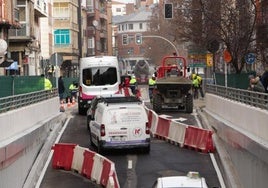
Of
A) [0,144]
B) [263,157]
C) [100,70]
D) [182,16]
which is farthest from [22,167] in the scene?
[182,16]

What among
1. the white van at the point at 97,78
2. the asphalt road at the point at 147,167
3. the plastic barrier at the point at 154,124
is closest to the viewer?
the asphalt road at the point at 147,167

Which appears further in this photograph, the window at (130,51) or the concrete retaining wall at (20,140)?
the window at (130,51)

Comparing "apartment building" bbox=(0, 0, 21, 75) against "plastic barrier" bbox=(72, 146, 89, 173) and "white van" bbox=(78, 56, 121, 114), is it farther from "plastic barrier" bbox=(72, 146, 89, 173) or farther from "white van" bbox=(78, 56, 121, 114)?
"plastic barrier" bbox=(72, 146, 89, 173)

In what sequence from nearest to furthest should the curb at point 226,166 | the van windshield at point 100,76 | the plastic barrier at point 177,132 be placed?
the curb at point 226,166 < the plastic barrier at point 177,132 < the van windshield at point 100,76

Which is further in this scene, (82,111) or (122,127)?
(82,111)

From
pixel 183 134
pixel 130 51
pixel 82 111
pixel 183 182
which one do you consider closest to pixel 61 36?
pixel 82 111

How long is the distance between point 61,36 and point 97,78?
168ft

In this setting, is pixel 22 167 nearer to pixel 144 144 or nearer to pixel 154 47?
pixel 144 144

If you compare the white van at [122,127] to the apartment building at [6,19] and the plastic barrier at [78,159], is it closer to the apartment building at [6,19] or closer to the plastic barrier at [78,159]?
the plastic barrier at [78,159]

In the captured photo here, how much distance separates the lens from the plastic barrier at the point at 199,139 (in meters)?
20.2

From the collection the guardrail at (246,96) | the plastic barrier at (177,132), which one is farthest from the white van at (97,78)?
the plastic barrier at (177,132)

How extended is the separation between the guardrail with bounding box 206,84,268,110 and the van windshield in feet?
28.6

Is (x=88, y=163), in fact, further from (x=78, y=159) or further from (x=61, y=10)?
(x=61, y=10)

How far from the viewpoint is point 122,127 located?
19719mm
